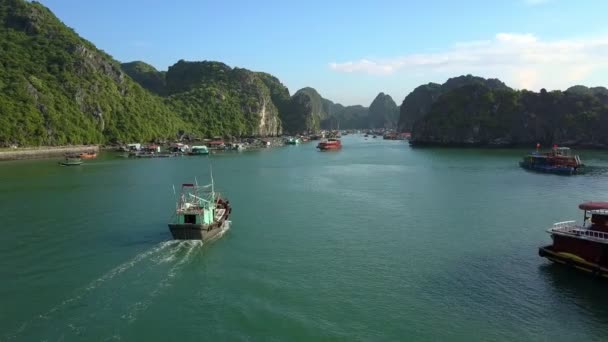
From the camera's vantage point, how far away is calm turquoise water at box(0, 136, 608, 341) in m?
21.9

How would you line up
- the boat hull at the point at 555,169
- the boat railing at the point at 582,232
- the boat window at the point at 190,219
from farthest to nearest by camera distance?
the boat hull at the point at 555,169
the boat window at the point at 190,219
the boat railing at the point at 582,232

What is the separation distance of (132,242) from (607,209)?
33.7 meters

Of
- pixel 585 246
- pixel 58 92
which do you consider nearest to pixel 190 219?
pixel 585 246

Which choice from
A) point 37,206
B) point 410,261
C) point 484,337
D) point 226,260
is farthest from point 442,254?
point 37,206

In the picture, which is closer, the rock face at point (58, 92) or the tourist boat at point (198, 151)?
the rock face at point (58, 92)

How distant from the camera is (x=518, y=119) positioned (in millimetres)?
172125

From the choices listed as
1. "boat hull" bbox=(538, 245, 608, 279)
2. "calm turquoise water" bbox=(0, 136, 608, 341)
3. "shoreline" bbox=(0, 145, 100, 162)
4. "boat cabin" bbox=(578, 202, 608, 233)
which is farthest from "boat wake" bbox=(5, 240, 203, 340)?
"shoreline" bbox=(0, 145, 100, 162)

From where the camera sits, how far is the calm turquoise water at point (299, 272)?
71.8 ft

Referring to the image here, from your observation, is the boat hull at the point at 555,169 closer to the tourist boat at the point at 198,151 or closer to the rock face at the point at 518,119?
the rock face at the point at 518,119

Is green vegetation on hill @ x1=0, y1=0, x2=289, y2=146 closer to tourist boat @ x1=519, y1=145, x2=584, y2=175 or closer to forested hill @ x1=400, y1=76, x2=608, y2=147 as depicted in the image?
forested hill @ x1=400, y1=76, x2=608, y2=147

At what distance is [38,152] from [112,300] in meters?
102

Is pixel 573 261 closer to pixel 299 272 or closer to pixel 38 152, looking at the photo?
pixel 299 272

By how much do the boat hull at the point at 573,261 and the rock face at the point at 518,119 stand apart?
456ft

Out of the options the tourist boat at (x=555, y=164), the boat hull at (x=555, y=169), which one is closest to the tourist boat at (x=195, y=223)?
the boat hull at (x=555, y=169)
